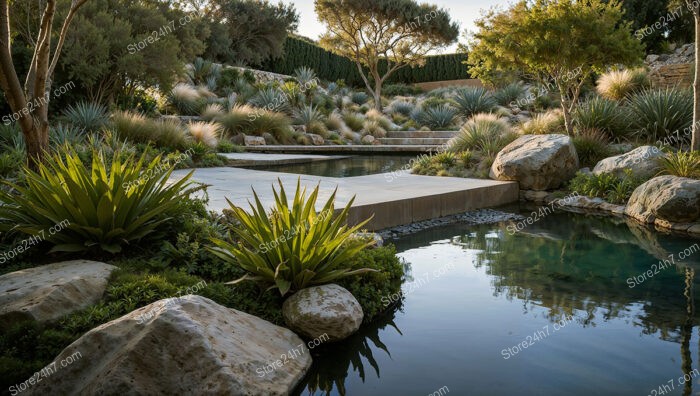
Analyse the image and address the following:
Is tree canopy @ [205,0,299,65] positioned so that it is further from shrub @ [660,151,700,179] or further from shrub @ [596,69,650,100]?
shrub @ [660,151,700,179]

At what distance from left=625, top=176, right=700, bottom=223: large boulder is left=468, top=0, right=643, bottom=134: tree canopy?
3.21 metres

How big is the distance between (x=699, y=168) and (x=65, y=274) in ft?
22.7

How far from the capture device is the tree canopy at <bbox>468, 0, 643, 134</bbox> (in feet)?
29.7

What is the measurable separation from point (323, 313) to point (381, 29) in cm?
2248

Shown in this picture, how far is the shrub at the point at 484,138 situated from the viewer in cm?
971

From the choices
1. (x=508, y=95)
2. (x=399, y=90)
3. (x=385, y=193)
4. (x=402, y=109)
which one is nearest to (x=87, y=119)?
(x=385, y=193)

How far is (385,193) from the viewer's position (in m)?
6.48

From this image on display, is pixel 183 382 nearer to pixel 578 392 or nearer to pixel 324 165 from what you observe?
pixel 578 392

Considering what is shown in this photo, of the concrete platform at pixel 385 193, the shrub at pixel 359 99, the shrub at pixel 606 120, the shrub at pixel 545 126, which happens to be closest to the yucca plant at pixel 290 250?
the concrete platform at pixel 385 193

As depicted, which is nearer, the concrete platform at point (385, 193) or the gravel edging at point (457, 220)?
the concrete platform at point (385, 193)

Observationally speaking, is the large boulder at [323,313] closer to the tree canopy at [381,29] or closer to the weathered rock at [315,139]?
the weathered rock at [315,139]

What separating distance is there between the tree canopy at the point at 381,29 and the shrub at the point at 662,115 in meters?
14.0

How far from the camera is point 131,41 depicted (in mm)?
11859

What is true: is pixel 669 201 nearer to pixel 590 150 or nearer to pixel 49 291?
pixel 590 150
